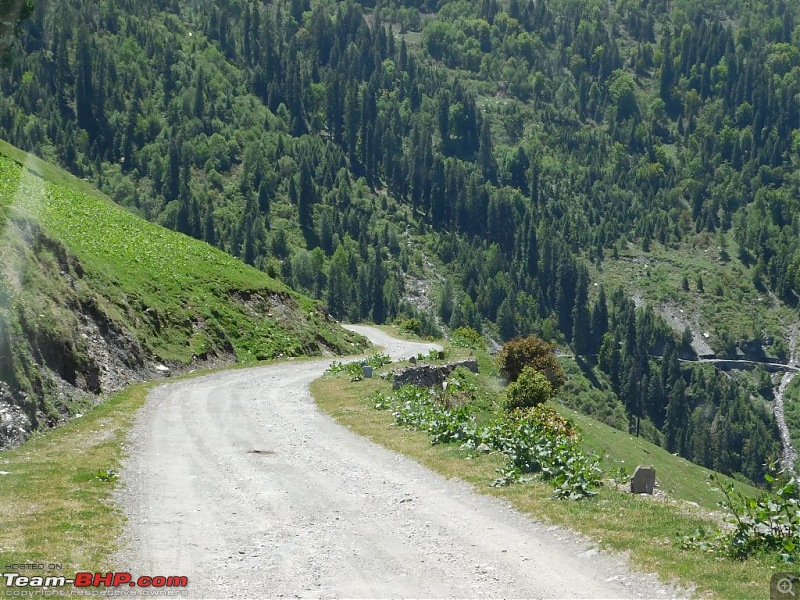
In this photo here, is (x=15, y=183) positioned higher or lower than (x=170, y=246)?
higher

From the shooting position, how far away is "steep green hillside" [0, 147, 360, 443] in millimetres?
33875

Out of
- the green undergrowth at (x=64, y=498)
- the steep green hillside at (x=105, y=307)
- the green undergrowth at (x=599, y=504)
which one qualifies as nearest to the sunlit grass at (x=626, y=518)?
the green undergrowth at (x=599, y=504)

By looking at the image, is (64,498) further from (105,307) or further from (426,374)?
(426,374)

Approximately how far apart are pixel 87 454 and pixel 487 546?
1492 centimetres

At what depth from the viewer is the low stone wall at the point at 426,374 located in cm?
5627

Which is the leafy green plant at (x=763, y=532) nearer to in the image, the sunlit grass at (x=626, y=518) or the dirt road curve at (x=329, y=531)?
the sunlit grass at (x=626, y=518)

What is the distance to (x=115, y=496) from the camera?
22.1m

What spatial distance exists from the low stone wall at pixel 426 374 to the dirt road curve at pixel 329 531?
24755 mm

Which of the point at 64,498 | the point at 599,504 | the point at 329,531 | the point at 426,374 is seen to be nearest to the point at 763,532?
the point at 599,504

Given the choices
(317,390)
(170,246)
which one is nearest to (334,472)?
(317,390)

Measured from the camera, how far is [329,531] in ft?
63.0

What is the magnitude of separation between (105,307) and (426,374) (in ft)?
70.1

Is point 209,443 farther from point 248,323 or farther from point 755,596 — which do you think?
point 248,323

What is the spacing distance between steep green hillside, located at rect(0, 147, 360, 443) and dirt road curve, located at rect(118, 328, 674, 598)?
6046mm
